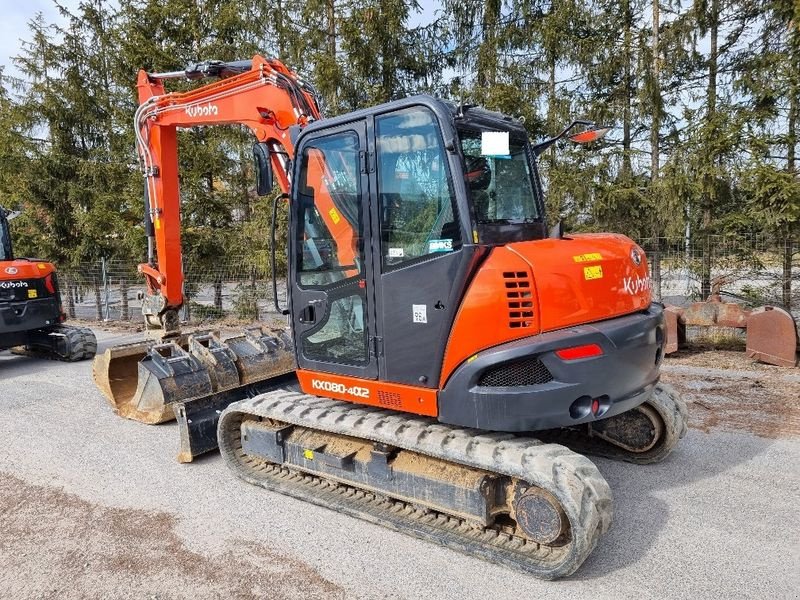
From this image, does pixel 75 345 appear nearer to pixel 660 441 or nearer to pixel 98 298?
Answer: pixel 98 298

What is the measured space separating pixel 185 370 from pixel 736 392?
6024mm

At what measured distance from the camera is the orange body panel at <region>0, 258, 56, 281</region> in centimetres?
894

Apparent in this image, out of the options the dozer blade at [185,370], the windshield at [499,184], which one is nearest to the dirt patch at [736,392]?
the windshield at [499,184]

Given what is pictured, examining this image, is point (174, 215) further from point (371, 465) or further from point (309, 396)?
point (371, 465)

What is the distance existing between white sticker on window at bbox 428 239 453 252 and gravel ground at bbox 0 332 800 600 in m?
1.81

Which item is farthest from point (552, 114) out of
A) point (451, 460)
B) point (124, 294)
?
point (124, 294)

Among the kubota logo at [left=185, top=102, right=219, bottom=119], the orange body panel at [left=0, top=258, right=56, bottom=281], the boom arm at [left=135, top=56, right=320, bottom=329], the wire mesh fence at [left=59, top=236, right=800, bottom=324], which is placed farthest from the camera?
the wire mesh fence at [left=59, top=236, right=800, bottom=324]

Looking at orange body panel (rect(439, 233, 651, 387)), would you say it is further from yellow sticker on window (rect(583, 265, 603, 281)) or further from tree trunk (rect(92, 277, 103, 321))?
tree trunk (rect(92, 277, 103, 321))

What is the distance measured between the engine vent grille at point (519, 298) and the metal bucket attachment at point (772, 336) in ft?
19.8

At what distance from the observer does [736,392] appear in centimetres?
654

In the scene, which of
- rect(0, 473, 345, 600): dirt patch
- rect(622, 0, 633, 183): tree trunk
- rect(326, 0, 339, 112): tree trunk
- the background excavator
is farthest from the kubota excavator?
rect(326, 0, 339, 112): tree trunk

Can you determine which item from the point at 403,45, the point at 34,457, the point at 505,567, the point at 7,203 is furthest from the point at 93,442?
the point at 7,203

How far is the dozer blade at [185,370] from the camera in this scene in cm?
544

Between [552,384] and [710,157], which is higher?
[710,157]
